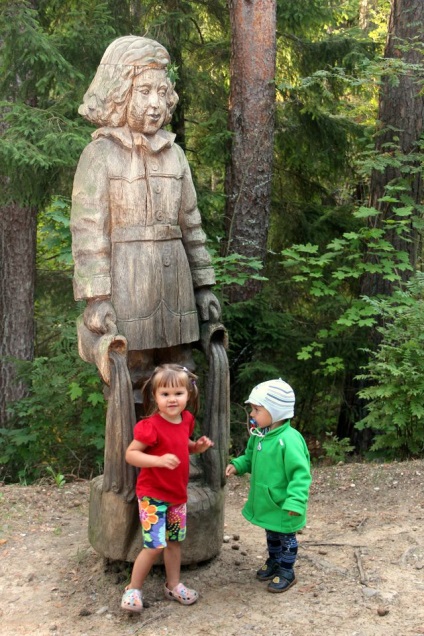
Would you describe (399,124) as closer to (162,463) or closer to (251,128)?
(251,128)

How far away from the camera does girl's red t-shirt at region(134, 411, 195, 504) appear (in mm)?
4023

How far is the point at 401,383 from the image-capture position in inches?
270

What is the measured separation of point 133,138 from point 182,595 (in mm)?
2453

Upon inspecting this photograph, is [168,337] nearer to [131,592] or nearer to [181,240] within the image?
[181,240]

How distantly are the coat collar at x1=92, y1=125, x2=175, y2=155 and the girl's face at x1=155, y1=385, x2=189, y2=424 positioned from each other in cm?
135

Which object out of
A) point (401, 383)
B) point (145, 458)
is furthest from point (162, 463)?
point (401, 383)

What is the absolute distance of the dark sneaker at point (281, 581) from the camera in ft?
14.5

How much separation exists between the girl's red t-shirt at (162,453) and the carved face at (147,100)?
158cm

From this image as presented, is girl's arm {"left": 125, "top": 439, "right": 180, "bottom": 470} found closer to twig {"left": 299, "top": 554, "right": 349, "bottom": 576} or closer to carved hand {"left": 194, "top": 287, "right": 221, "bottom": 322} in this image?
carved hand {"left": 194, "top": 287, "right": 221, "bottom": 322}

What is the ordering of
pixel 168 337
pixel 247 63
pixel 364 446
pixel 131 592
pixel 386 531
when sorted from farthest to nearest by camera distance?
pixel 364 446 < pixel 247 63 < pixel 386 531 < pixel 168 337 < pixel 131 592

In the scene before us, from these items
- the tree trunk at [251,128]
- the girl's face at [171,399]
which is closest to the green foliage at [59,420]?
the tree trunk at [251,128]

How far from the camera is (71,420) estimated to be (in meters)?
7.54

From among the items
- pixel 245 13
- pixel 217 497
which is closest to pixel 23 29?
pixel 245 13

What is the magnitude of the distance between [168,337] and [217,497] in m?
0.96
